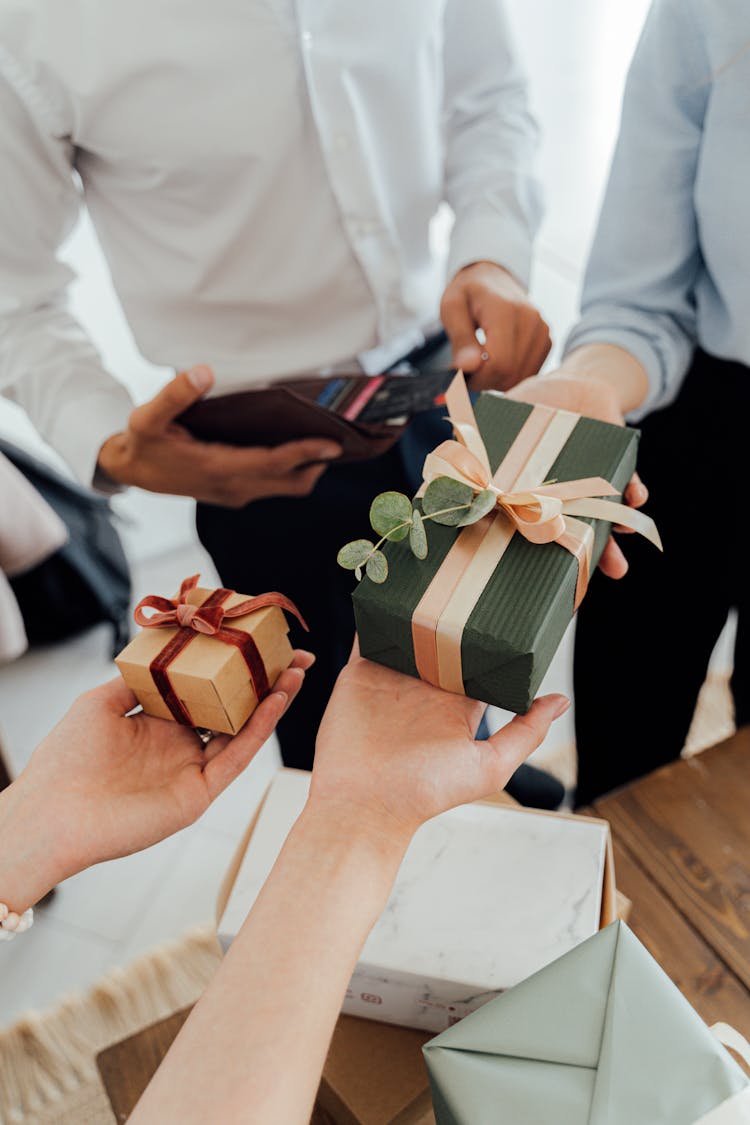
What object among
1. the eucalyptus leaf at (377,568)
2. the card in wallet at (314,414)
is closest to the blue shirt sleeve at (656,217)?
the card in wallet at (314,414)

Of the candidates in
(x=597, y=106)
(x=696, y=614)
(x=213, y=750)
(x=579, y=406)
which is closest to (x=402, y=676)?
(x=213, y=750)

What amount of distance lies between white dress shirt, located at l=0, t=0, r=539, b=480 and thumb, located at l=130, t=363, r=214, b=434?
5.6 inches

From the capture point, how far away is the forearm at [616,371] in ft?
3.12

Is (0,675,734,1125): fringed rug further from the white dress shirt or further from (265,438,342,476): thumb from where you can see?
the white dress shirt

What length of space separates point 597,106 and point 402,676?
2.06 metres

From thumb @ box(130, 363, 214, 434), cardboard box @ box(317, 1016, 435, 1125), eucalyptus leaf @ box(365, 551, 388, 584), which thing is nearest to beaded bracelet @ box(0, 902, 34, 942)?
cardboard box @ box(317, 1016, 435, 1125)

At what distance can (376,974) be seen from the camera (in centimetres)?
70

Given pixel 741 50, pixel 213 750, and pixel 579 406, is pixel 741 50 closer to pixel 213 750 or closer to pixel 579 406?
pixel 579 406

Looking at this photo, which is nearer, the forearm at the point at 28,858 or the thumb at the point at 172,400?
the forearm at the point at 28,858

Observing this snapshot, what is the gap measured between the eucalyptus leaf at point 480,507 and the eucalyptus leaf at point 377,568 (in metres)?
0.07

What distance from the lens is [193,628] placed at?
0.77 m

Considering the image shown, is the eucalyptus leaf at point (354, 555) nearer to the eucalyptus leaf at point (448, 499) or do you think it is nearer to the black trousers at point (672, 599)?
the eucalyptus leaf at point (448, 499)

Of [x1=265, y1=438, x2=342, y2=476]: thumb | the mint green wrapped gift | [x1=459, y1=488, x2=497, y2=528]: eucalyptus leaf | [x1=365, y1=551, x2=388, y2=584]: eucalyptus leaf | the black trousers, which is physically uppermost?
[x1=459, y1=488, x2=497, y2=528]: eucalyptus leaf

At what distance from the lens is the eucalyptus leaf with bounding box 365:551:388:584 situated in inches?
26.6
